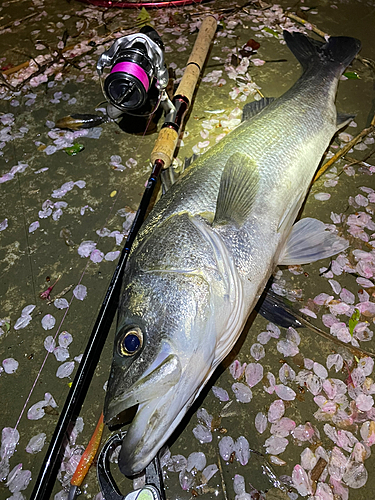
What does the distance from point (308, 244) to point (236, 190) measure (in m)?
0.74

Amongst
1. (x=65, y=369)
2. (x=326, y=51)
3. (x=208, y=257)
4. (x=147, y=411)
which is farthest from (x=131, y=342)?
(x=326, y=51)

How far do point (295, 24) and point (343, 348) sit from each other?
4318 millimetres

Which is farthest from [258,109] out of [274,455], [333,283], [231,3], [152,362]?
[231,3]

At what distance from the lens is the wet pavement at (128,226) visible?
2000mm

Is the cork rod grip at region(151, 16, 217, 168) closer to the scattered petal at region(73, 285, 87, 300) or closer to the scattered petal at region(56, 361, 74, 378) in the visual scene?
the scattered petal at region(73, 285, 87, 300)

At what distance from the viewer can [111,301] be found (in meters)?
2.06

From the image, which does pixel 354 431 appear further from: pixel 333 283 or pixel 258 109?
pixel 258 109

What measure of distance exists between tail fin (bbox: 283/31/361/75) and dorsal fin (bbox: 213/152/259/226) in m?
1.73

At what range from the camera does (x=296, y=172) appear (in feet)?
8.22

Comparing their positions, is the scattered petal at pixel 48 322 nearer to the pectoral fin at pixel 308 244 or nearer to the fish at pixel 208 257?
the fish at pixel 208 257

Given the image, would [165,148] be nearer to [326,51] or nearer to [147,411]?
[147,411]

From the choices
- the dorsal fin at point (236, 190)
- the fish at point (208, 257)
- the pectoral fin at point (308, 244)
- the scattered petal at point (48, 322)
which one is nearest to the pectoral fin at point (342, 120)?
the fish at point (208, 257)

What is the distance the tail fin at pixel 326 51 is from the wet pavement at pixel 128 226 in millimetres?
340

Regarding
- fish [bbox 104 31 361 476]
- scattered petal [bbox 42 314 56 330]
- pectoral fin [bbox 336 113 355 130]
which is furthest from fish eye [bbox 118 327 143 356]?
pectoral fin [bbox 336 113 355 130]
